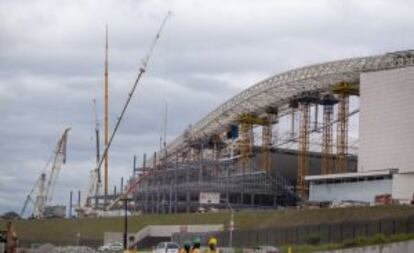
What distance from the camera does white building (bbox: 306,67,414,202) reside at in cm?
12900

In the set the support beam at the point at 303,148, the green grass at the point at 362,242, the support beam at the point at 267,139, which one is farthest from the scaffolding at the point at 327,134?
the green grass at the point at 362,242

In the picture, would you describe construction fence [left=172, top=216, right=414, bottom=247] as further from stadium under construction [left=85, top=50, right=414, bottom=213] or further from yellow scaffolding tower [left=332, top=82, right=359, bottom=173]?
yellow scaffolding tower [left=332, top=82, right=359, bottom=173]

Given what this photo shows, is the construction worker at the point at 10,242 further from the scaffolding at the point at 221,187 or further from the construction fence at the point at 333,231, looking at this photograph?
the scaffolding at the point at 221,187


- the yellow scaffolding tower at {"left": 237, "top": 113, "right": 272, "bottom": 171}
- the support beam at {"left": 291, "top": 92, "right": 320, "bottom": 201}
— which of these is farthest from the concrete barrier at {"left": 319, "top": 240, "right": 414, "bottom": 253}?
the yellow scaffolding tower at {"left": 237, "top": 113, "right": 272, "bottom": 171}

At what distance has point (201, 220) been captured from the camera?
128250 millimetres

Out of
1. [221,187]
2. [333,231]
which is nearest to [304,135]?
[221,187]

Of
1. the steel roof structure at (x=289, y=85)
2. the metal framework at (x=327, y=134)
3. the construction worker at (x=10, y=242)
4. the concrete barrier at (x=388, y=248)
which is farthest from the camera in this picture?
the metal framework at (x=327, y=134)

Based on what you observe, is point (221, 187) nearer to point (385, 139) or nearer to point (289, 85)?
point (289, 85)

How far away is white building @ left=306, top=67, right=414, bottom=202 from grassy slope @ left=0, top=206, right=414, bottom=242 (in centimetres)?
2207

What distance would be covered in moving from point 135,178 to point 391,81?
A: 80.8 m

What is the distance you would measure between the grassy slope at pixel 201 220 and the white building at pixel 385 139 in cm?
2207

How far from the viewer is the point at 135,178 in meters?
198

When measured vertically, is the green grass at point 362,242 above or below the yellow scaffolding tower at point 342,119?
below

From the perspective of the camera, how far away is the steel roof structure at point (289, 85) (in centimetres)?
13838
